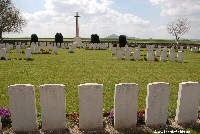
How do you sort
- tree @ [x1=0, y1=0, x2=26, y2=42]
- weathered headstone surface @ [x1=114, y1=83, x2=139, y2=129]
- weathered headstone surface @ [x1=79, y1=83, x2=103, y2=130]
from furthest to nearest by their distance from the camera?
tree @ [x1=0, y1=0, x2=26, y2=42]
weathered headstone surface @ [x1=114, y1=83, x2=139, y2=129]
weathered headstone surface @ [x1=79, y1=83, x2=103, y2=130]

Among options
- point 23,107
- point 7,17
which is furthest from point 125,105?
point 7,17

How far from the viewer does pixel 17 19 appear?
48.0 m

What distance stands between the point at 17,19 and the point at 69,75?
131ft

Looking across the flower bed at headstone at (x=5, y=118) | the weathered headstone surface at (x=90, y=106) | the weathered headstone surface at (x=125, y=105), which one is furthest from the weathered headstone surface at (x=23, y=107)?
the weathered headstone surface at (x=125, y=105)

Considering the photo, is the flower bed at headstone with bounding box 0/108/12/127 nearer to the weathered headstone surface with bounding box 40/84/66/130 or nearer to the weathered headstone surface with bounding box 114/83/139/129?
the weathered headstone surface with bounding box 40/84/66/130

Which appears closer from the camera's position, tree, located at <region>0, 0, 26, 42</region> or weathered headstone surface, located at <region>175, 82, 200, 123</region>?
weathered headstone surface, located at <region>175, 82, 200, 123</region>

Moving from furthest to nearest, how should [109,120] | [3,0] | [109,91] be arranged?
[3,0], [109,91], [109,120]

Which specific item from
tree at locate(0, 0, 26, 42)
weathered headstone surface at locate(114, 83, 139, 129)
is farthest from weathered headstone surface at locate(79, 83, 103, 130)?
tree at locate(0, 0, 26, 42)

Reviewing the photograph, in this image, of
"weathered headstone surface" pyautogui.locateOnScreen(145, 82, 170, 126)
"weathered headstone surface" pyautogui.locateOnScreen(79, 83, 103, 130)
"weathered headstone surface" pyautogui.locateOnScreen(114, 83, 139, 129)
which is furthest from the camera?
"weathered headstone surface" pyautogui.locateOnScreen(145, 82, 170, 126)

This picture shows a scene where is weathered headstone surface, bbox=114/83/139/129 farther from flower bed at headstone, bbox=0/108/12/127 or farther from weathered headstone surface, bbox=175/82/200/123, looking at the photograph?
flower bed at headstone, bbox=0/108/12/127

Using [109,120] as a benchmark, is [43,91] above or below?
above

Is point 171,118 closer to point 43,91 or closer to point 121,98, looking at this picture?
point 121,98

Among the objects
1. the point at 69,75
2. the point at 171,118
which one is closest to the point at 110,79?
the point at 69,75

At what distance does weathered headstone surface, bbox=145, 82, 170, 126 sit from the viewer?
5.13 m
